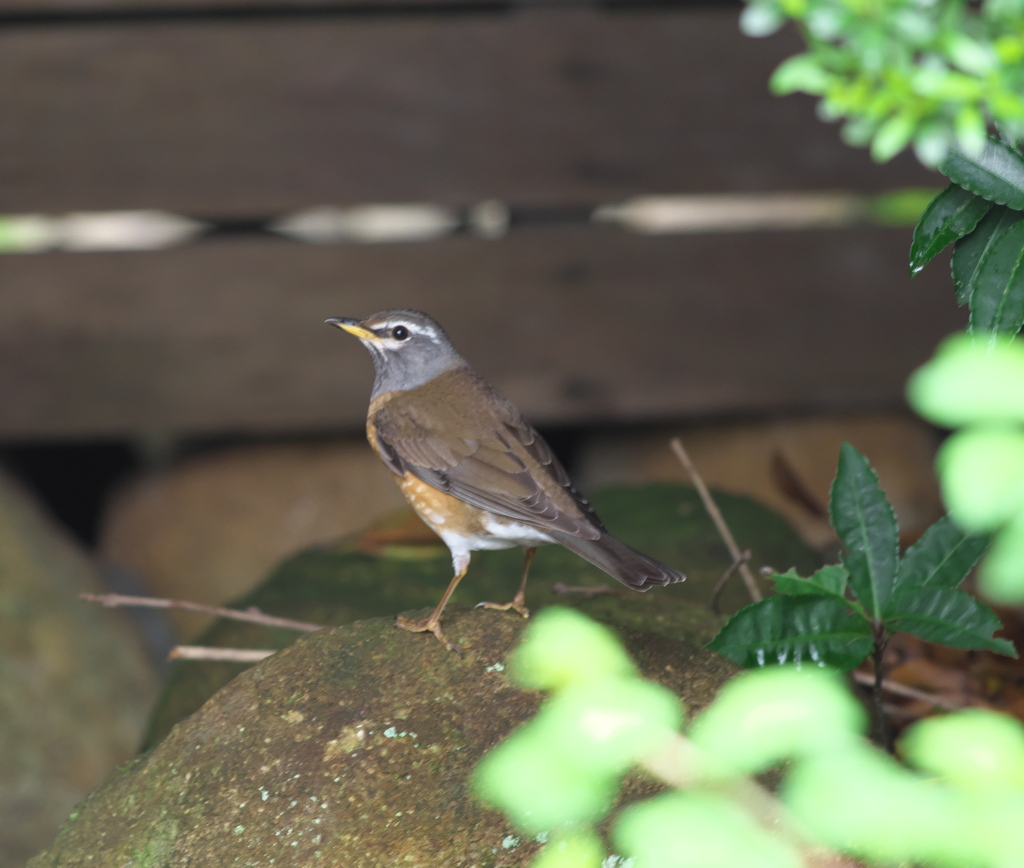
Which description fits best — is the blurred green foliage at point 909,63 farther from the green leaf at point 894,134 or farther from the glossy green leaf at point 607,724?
the glossy green leaf at point 607,724

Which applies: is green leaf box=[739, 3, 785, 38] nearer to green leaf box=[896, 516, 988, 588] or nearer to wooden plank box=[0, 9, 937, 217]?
green leaf box=[896, 516, 988, 588]

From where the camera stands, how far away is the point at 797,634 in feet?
6.26

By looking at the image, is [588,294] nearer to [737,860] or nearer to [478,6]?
[478,6]

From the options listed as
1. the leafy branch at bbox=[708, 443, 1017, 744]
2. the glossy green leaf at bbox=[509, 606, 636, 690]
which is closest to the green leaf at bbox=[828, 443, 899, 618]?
the leafy branch at bbox=[708, 443, 1017, 744]

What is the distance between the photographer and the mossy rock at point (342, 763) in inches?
63.8

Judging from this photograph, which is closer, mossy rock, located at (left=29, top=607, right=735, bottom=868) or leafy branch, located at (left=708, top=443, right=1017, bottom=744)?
mossy rock, located at (left=29, top=607, right=735, bottom=868)

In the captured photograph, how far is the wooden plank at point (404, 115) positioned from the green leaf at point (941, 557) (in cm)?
318

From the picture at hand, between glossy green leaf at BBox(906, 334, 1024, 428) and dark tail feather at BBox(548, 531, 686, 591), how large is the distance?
1191 millimetres

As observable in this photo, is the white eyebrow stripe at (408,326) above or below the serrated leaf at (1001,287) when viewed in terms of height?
below

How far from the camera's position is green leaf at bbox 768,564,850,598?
1.86 meters

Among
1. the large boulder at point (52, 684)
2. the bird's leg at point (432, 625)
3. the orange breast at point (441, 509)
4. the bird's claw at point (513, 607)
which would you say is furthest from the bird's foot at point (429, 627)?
the large boulder at point (52, 684)

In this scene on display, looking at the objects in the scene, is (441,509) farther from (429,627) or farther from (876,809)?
(876,809)

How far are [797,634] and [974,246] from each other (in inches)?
28.9

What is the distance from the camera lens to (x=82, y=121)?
187 inches
